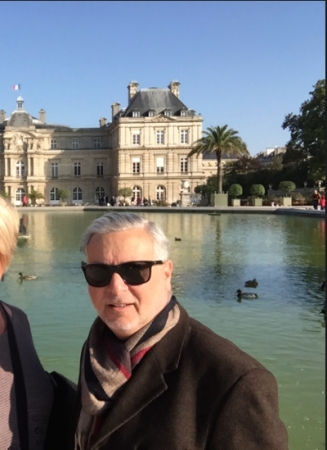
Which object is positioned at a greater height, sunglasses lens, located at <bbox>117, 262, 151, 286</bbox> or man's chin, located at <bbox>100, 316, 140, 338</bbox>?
sunglasses lens, located at <bbox>117, 262, 151, 286</bbox>

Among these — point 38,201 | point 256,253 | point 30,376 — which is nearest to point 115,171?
point 38,201

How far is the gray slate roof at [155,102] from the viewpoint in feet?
192

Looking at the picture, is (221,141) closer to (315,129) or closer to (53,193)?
(315,129)

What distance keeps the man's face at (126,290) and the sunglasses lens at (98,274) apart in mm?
17

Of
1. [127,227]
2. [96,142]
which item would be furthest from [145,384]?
[96,142]

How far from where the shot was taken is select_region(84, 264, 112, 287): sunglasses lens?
5.78ft

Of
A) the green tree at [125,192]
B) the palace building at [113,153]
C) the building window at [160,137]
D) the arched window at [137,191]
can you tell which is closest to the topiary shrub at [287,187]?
the palace building at [113,153]

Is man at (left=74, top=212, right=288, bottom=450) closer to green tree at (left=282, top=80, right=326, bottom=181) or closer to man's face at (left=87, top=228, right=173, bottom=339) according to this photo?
man's face at (left=87, top=228, right=173, bottom=339)

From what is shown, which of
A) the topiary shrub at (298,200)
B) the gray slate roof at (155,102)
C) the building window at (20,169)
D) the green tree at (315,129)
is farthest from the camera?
the building window at (20,169)

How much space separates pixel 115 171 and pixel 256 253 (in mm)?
48928

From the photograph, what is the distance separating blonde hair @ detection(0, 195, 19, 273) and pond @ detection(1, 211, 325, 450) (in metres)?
2.67

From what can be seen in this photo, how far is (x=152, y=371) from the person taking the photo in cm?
162

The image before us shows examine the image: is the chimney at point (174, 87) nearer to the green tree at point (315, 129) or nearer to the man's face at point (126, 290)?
the green tree at point (315, 129)

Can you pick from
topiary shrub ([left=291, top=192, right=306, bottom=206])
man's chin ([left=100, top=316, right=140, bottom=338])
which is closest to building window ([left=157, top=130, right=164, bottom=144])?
topiary shrub ([left=291, top=192, right=306, bottom=206])
